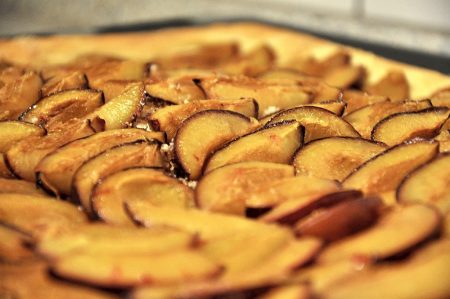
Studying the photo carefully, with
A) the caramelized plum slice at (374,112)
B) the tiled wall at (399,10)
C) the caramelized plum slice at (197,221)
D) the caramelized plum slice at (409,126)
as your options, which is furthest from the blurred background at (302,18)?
the caramelized plum slice at (197,221)

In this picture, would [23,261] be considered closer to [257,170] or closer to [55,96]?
[257,170]

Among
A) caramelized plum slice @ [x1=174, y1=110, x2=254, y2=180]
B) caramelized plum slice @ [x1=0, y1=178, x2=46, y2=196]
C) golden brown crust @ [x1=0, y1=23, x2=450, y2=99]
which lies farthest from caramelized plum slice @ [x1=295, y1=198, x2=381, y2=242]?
golden brown crust @ [x1=0, y1=23, x2=450, y2=99]

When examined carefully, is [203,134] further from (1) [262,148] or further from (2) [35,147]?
(2) [35,147]

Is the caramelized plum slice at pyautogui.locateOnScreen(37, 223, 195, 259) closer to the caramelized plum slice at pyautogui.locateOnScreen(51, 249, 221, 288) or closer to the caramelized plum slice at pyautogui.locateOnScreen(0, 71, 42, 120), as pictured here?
the caramelized plum slice at pyautogui.locateOnScreen(51, 249, 221, 288)

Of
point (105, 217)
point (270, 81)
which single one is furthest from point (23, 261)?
point (270, 81)

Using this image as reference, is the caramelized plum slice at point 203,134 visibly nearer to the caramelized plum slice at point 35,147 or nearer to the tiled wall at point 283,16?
→ the caramelized plum slice at point 35,147

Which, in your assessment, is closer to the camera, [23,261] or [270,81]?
[23,261]
